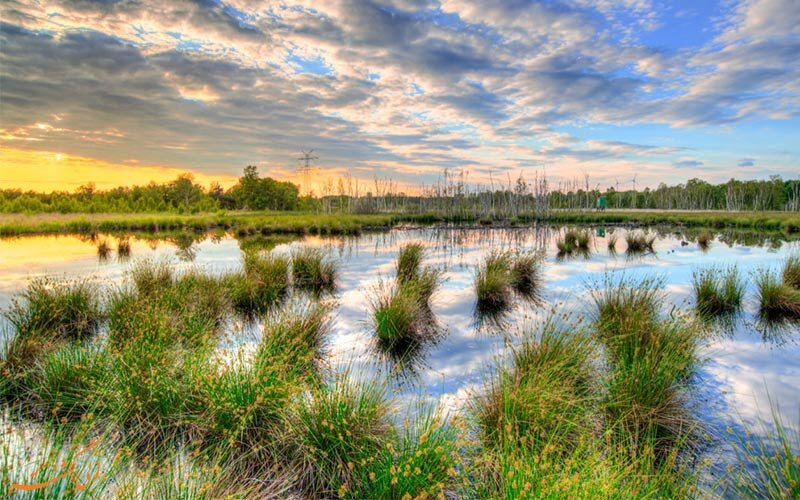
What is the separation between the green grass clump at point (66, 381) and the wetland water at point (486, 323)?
4.95ft

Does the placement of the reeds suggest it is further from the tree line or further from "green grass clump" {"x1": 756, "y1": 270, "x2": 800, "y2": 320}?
the tree line

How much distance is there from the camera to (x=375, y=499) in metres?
3.38

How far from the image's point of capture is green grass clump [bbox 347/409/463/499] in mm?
3346

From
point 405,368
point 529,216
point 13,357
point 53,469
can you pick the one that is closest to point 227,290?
point 13,357

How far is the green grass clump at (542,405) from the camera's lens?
4191mm

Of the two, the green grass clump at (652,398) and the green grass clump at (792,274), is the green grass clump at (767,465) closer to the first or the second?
the green grass clump at (652,398)

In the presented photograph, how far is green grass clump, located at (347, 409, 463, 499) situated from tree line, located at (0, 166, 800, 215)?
52.3 meters

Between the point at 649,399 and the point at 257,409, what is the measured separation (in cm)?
430

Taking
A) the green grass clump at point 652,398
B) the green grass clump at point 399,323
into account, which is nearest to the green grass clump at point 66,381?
the green grass clump at point 399,323

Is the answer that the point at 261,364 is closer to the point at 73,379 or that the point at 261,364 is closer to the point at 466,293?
the point at 73,379

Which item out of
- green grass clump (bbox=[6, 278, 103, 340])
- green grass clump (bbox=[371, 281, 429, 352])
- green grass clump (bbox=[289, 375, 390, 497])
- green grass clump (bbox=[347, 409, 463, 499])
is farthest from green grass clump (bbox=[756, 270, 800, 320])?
green grass clump (bbox=[6, 278, 103, 340])

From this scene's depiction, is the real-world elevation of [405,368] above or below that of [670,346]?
below

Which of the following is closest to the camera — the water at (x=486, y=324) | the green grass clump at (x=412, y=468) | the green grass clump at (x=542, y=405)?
the green grass clump at (x=412, y=468)

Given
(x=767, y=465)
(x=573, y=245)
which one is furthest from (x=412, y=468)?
(x=573, y=245)
